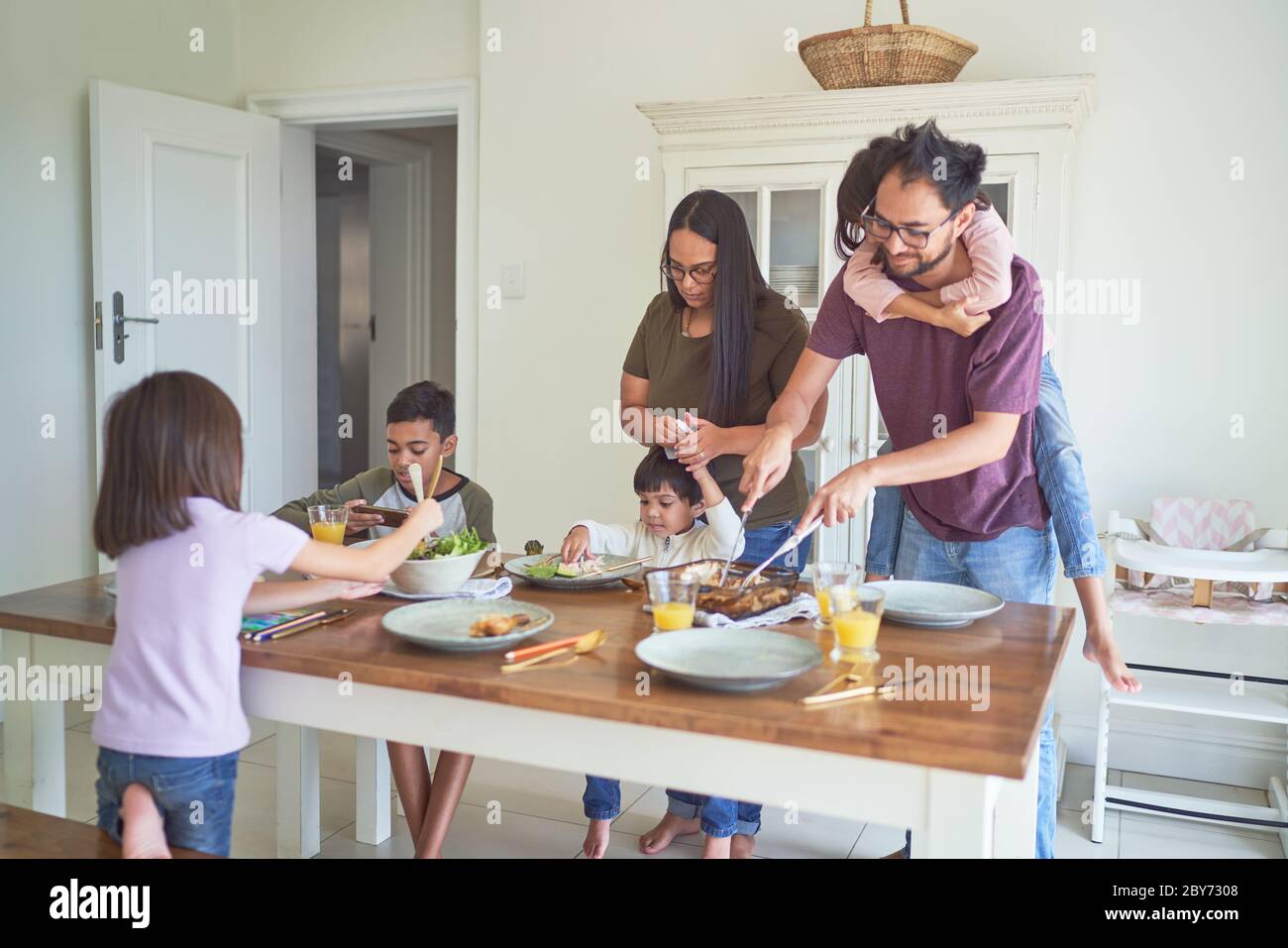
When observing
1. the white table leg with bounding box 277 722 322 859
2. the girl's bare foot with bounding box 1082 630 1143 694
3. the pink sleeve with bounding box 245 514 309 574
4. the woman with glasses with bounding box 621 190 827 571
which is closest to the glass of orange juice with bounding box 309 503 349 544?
the pink sleeve with bounding box 245 514 309 574

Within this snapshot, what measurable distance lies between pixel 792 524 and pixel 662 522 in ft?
0.93

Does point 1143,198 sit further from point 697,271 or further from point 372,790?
point 372,790

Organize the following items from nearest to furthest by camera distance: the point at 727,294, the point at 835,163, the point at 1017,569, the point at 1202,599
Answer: the point at 1017,569 → the point at 727,294 → the point at 1202,599 → the point at 835,163

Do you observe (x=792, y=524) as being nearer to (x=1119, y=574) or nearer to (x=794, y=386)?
(x=794, y=386)

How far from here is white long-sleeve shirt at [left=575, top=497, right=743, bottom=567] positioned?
2211 mm

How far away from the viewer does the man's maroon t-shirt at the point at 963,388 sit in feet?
5.84

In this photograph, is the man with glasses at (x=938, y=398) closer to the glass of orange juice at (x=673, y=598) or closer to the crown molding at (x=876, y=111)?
the glass of orange juice at (x=673, y=598)

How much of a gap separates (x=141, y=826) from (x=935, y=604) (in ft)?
3.81

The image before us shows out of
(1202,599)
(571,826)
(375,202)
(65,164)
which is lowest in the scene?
(571,826)

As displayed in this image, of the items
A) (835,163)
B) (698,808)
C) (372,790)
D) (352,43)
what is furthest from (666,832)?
(352,43)

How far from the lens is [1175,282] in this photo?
307 centimetres

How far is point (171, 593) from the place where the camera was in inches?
59.0

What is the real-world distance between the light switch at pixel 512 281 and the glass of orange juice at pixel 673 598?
7.88 ft
